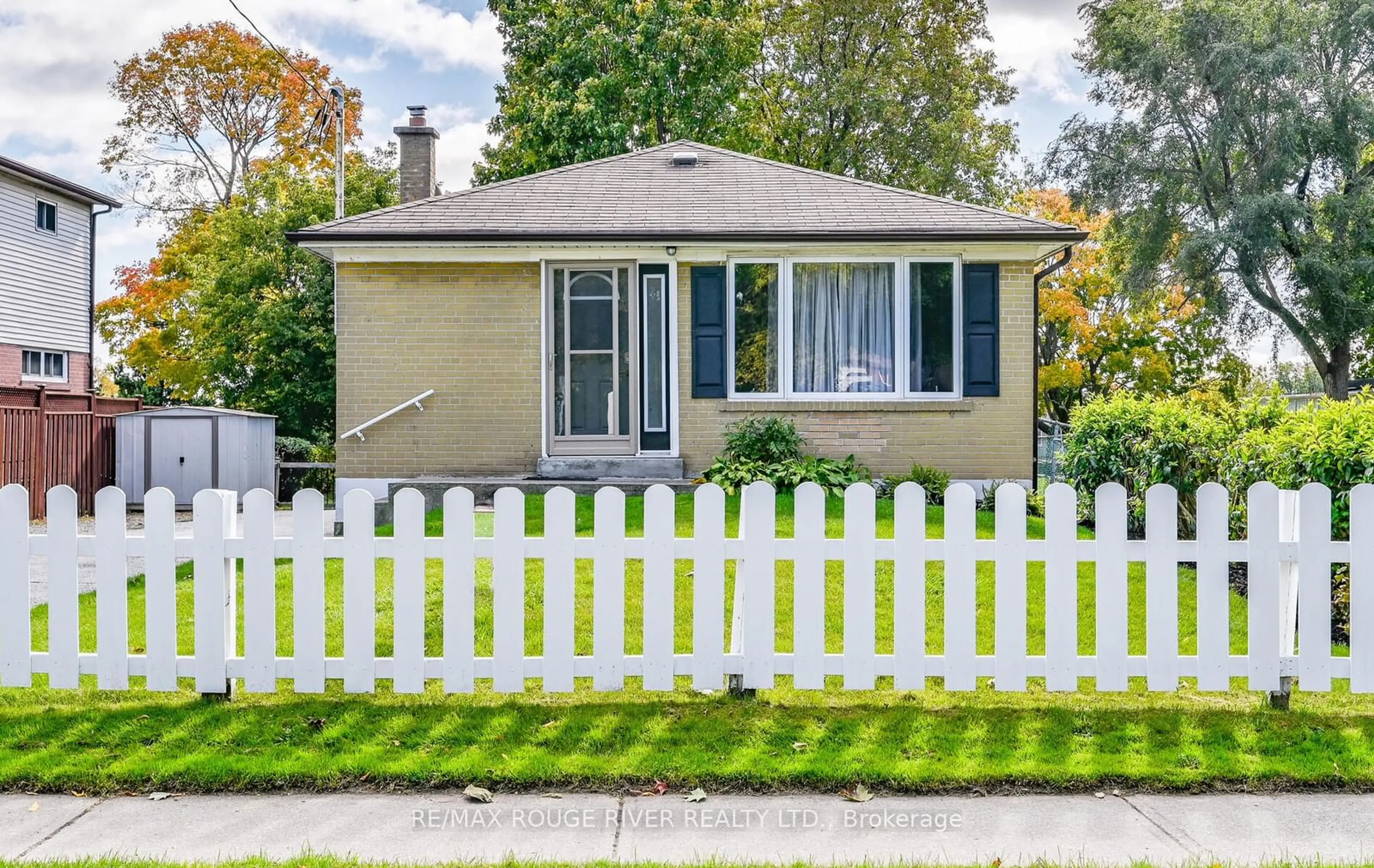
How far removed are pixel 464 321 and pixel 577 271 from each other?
1362 millimetres

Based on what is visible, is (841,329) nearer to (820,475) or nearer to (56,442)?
(820,475)

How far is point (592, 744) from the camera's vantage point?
3.82 metres

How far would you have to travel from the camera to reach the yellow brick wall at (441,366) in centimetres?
1120

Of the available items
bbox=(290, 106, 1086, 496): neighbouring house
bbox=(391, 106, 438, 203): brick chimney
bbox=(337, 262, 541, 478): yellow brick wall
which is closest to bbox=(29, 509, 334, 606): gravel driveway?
bbox=(337, 262, 541, 478): yellow brick wall

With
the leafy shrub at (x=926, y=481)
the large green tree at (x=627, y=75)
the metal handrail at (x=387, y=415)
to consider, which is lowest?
the leafy shrub at (x=926, y=481)

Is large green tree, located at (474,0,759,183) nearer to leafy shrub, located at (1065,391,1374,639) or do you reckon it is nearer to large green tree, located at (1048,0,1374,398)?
large green tree, located at (1048,0,1374,398)

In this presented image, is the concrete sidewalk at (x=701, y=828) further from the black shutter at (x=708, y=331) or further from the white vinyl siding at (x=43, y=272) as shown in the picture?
the white vinyl siding at (x=43, y=272)

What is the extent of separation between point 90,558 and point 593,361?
5290 mm

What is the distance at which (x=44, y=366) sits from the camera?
2312cm

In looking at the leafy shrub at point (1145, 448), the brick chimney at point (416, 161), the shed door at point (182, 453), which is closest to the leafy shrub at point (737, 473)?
the leafy shrub at point (1145, 448)

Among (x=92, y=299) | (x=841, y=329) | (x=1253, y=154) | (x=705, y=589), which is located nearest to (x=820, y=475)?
(x=841, y=329)

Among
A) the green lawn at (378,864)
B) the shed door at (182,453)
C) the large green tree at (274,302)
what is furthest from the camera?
the large green tree at (274,302)

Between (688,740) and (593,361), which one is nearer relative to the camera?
(688,740)

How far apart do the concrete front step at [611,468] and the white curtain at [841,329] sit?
65.1 inches
